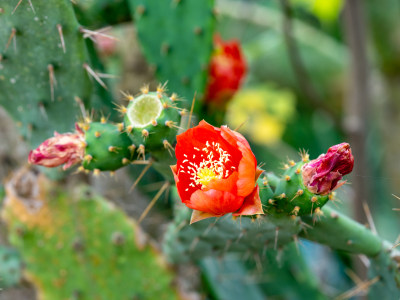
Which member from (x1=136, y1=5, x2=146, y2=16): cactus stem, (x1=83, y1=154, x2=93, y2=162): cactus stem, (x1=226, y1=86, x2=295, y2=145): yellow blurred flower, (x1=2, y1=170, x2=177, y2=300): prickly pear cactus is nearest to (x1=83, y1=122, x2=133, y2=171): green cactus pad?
(x1=83, y1=154, x2=93, y2=162): cactus stem

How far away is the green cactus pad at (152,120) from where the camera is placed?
2.79ft

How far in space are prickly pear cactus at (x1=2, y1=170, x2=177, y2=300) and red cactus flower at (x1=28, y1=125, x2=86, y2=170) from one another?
1.54ft

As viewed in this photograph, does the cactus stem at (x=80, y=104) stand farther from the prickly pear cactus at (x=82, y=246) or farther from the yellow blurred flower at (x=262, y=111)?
the yellow blurred flower at (x=262, y=111)

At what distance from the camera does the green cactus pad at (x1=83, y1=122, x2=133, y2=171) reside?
0.90 m

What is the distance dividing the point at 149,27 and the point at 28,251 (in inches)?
28.8

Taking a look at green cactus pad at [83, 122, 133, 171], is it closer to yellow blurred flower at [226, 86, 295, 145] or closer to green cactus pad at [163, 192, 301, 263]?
green cactus pad at [163, 192, 301, 263]

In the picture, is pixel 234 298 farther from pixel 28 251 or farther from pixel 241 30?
pixel 241 30

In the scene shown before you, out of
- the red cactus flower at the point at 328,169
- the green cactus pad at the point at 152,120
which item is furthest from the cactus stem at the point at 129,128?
the red cactus flower at the point at 328,169

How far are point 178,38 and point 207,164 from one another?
2.53 feet

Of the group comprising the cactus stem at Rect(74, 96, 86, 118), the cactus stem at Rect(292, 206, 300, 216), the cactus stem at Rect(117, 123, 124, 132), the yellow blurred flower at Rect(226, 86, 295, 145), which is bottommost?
the yellow blurred flower at Rect(226, 86, 295, 145)

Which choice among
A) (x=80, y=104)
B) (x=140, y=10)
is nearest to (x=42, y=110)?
(x=80, y=104)

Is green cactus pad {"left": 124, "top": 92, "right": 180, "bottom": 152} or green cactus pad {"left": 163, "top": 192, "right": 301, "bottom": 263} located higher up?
green cactus pad {"left": 124, "top": 92, "right": 180, "bottom": 152}

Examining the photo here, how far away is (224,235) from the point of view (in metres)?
1.03

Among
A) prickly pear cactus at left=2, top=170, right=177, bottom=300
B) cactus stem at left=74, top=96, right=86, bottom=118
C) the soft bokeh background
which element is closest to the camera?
cactus stem at left=74, top=96, right=86, bottom=118
